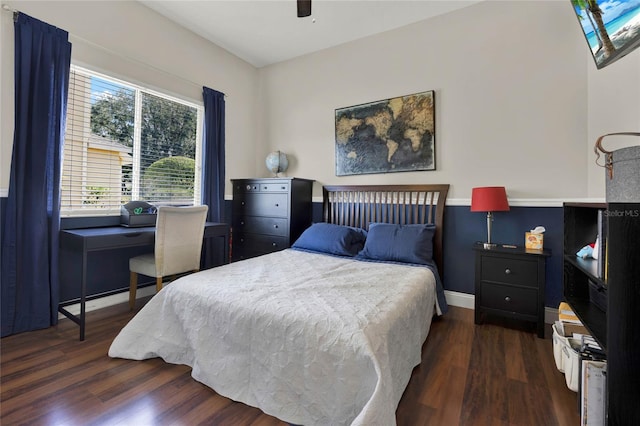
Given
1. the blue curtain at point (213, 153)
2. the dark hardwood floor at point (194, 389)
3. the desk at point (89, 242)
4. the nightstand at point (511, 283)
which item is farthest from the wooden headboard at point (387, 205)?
the desk at point (89, 242)

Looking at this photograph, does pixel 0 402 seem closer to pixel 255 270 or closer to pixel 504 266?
pixel 255 270

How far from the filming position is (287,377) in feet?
4.31

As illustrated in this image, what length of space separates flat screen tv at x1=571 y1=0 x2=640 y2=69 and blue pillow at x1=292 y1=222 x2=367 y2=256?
2.14 meters

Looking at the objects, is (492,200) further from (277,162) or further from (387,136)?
(277,162)

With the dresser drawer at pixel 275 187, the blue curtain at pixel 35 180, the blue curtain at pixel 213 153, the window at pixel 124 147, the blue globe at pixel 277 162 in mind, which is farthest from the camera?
the blue globe at pixel 277 162

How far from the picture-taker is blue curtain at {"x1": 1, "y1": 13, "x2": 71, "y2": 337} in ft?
6.84

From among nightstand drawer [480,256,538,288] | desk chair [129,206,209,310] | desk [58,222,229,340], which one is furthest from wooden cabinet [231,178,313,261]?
nightstand drawer [480,256,538,288]

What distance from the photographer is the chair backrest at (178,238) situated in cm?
236

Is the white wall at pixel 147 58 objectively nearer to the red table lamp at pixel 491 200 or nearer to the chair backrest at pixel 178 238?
the chair backrest at pixel 178 238

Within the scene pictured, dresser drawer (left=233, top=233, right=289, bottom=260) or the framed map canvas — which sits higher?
the framed map canvas

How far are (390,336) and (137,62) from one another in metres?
3.28

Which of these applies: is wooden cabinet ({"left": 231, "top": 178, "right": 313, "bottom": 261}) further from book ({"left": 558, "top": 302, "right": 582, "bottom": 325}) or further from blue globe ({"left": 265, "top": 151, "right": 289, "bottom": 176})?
book ({"left": 558, "top": 302, "right": 582, "bottom": 325})

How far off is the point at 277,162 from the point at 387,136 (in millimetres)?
1451

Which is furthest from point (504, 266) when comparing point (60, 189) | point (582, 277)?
point (60, 189)
